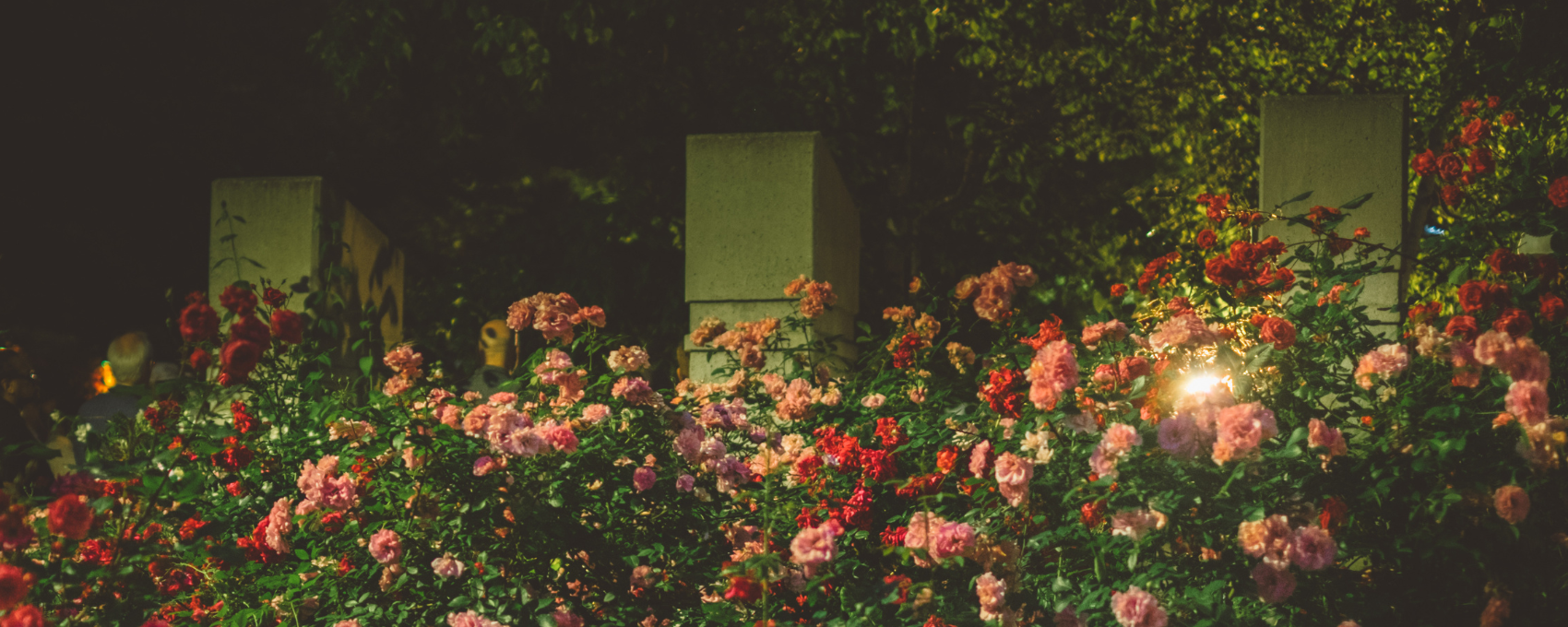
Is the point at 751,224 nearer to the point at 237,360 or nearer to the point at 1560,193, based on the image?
the point at 237,360

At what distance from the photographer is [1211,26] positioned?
950cm

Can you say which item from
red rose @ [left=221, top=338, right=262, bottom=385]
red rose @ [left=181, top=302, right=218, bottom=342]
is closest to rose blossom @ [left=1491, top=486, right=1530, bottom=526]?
red rose @ [left=221, top=338, right=262, bottom=385]

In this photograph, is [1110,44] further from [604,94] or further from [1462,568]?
[1462,568]

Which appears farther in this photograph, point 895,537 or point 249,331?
point 895,537

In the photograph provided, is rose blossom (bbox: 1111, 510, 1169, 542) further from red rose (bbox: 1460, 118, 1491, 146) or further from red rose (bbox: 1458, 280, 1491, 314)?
red rose (bbox: 1460, 118, 1491, 146)

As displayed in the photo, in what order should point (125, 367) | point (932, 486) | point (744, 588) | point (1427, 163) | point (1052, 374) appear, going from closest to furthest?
point (744, 588) < point (1052, 374) < point (932, 486) < point (1427, 163) < point (125, 367)

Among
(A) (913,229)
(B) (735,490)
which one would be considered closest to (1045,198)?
(A) (913,229)

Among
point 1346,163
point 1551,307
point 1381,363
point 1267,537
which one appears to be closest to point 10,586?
point 1267,537

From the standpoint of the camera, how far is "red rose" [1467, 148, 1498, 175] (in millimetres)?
2990

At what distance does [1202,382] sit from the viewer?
256cm

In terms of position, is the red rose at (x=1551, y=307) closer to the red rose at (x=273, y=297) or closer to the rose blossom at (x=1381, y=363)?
the rose blossom at (x=1381, y=363)

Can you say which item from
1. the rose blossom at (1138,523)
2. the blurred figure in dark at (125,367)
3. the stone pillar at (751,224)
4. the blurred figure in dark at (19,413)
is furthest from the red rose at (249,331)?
the blurred figure in dark at (125,367)

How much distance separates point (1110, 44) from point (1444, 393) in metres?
6.94

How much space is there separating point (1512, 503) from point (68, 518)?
270 cm
